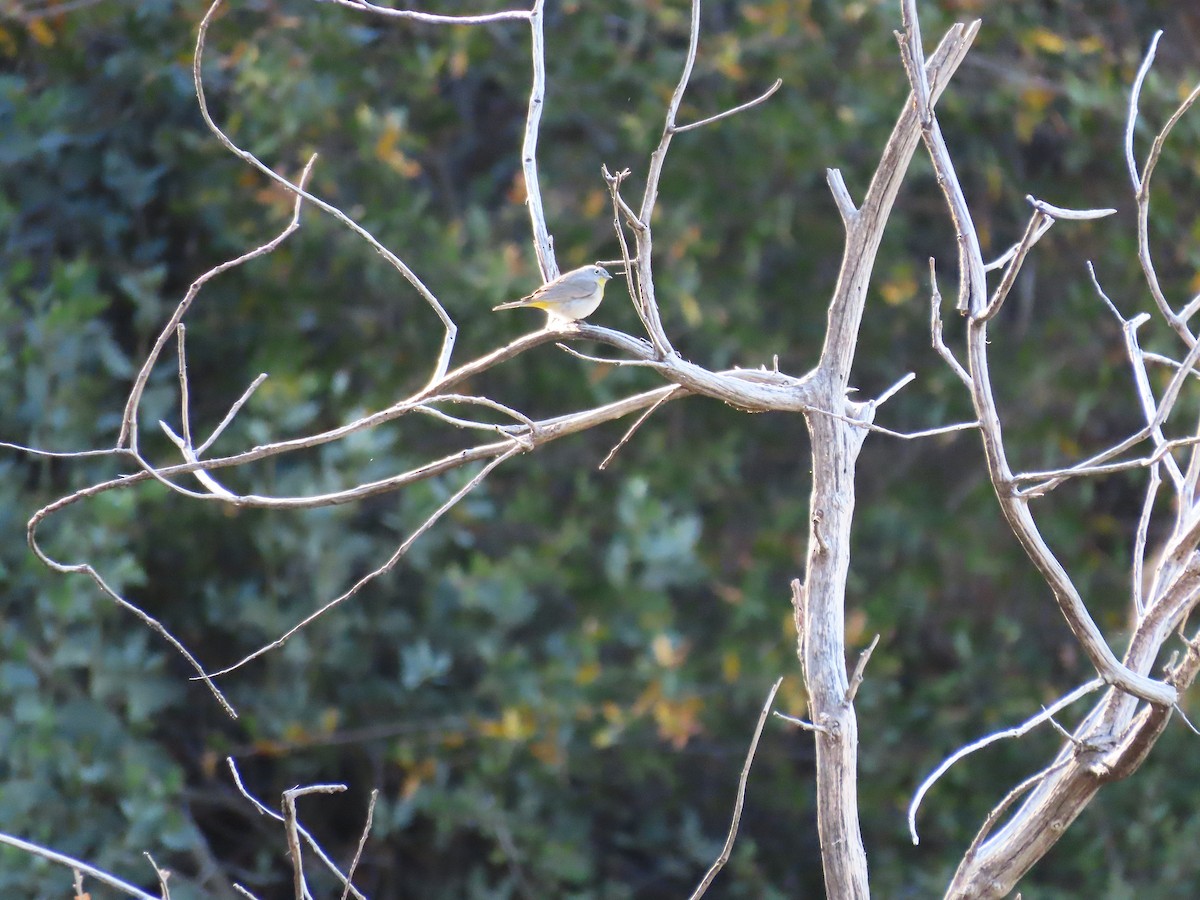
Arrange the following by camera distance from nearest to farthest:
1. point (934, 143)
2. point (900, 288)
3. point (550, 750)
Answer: point (934, 143), point (550, 750), point (900, 288)

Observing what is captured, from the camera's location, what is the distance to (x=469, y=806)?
449 cm

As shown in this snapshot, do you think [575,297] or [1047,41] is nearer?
[575,297]

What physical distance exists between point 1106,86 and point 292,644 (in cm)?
318

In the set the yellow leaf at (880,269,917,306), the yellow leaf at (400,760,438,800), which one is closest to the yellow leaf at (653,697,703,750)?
the yellow leaf at (400,760,438,800)

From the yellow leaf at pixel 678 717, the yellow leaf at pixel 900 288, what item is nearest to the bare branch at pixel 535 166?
the yellow leaf at pixel 678 717

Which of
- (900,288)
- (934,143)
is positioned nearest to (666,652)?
(900,288)

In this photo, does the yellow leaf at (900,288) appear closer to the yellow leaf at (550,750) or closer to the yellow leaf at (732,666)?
the yellow leaf at (732,666)

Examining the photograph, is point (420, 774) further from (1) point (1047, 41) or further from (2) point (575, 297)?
(1) point (1047, 41)

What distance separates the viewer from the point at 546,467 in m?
5.09

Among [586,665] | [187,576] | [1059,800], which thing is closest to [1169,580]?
[1059,800]

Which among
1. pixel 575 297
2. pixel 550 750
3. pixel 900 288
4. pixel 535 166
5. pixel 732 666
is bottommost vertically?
pixel 550 750

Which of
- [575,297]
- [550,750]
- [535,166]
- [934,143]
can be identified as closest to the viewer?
[934,143]

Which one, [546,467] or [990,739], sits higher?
[990,739]

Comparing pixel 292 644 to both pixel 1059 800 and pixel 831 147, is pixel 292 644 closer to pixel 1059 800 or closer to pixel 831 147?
pixel 831 147
